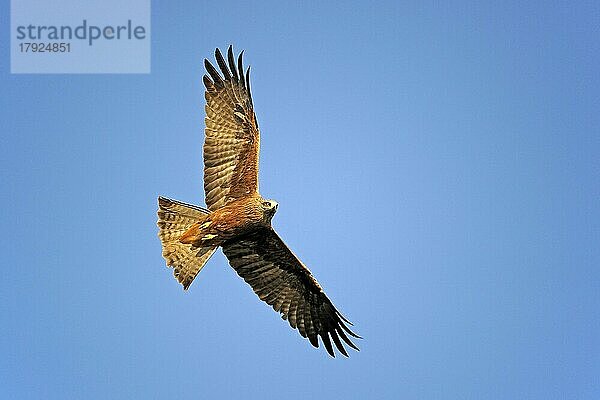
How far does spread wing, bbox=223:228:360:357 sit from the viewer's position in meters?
12.1

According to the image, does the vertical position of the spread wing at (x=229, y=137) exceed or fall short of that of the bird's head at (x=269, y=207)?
it exceeds it

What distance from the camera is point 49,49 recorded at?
15.5m

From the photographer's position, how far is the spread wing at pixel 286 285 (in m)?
12.1

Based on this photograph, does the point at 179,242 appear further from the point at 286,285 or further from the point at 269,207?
the point at 286,285

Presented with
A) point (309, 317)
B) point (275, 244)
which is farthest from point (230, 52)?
point (309, 317)

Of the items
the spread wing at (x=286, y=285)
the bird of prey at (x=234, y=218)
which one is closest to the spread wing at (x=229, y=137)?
the bird of prey at (x=234, y=218)

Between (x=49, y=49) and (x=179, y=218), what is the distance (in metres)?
5.23

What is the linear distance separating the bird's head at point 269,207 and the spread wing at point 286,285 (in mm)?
271

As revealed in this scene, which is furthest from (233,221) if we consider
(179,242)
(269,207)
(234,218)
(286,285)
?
(286,285)

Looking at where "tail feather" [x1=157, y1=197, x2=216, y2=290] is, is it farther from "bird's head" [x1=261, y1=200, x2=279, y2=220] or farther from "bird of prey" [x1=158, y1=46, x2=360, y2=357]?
"bird's head" [x1=261, y1=200, x2=279, y2=220]

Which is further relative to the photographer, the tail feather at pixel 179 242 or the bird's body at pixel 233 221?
the tail feather at pixel 179 242

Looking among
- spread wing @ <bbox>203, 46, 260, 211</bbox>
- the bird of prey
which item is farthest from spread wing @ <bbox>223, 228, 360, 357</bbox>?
spread wing @ <bbox>203, 46, 260, 211</bbox>

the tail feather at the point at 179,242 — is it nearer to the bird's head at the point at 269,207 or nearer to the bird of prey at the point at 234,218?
the bird of prey at the point at 234,218

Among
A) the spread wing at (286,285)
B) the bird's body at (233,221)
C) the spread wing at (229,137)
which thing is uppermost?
the spread wing at (229,137)
